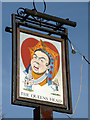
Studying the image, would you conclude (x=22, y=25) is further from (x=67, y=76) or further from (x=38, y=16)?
(x=67, y=76)

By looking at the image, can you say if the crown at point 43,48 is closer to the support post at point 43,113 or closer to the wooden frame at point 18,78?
the wooden frame at point 18,78

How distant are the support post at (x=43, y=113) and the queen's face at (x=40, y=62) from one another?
0.74 metres

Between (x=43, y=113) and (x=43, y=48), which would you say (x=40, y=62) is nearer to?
(x=43, y=48)

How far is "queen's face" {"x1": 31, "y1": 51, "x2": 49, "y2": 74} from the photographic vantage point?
29.3ft

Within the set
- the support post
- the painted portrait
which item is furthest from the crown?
the support post

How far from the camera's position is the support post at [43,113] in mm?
8484

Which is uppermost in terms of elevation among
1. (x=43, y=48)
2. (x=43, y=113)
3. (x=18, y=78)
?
(x=43, y=48)

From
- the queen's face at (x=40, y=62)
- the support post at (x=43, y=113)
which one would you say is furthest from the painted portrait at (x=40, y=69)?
the support post at (x=43, y=113)

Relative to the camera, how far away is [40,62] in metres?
9.02

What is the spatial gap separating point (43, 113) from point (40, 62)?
40.1 inches

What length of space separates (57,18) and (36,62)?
3.63 feet

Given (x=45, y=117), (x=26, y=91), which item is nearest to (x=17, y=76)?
(x=26, y=91)

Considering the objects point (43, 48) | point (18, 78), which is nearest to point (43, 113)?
point (18, 78)

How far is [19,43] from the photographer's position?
29.3 ft
